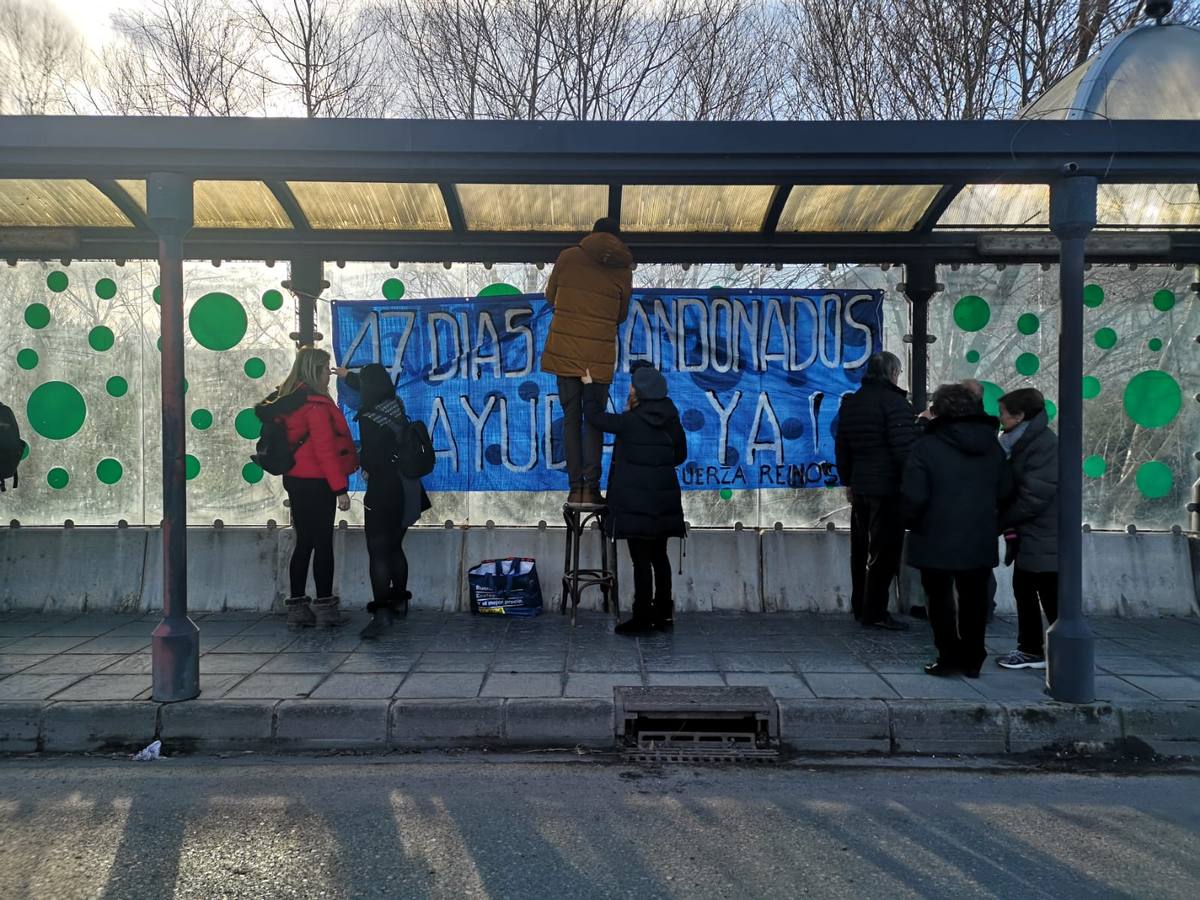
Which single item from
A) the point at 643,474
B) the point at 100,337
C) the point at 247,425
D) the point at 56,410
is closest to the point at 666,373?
the point at 643,474

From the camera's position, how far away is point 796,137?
4.95m

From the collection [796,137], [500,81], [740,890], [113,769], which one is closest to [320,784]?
[113,769]

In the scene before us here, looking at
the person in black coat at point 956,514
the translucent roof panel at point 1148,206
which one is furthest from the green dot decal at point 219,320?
the translucent roof panel at point 1148,206

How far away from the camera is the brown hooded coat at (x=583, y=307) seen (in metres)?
6.20

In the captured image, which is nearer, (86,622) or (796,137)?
(796,137)

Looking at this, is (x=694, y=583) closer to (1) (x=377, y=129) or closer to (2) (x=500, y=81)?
(1) (x=377, y=129)

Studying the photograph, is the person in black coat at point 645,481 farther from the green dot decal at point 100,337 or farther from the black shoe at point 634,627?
the green dot decal at point 100,337

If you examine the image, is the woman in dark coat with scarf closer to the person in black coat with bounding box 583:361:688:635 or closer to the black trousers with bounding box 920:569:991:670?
the person in black coat with bounding box 583:361:688:635

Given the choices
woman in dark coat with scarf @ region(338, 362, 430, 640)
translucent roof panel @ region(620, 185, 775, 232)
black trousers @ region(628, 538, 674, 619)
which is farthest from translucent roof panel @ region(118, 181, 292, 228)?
→ black trousers @ region(628, 538, 674, 619)

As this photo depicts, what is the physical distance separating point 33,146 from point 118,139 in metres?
0.45

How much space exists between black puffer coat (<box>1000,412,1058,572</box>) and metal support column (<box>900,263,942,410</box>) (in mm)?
1562

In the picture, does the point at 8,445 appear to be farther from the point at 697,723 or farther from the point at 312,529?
the point at 697,723

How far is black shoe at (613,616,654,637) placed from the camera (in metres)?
6.31

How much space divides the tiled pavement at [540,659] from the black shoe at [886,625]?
81mm
